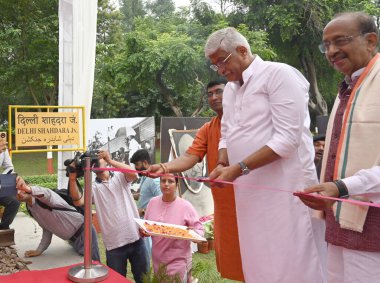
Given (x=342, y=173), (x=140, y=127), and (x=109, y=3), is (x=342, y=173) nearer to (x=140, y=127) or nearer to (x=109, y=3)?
(x=140, y=127)

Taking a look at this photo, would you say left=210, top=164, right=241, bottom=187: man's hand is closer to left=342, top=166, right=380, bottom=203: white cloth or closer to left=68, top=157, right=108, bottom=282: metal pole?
left=342, top=166, right=380, bottom=203: white cloth

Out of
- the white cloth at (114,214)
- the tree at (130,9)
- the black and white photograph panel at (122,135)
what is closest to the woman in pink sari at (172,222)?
the white cloth at (114,214)

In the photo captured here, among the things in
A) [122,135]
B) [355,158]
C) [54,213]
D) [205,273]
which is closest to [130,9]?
[122,135]

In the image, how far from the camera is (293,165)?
6.15 ft

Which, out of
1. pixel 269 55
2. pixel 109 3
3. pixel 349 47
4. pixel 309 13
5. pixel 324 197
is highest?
pixel 109 3

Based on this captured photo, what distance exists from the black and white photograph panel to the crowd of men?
5.23 meters

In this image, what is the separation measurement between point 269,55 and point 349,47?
13.2 meters

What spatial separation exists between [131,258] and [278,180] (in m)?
1.82

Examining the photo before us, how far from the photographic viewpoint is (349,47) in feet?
5.08

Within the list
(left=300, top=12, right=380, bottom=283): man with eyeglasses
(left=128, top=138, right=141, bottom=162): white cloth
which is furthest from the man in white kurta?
(left=128, top=138, right=141, bottom=162): white cloth

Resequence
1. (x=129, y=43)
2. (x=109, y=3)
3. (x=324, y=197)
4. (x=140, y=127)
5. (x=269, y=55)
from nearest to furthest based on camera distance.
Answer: (x=324, y=197) < (x=140, y=127) < (x=269, y=55) < (x=129, y=43) < (x=109, y=3)

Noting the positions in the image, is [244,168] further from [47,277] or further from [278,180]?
[47,277]

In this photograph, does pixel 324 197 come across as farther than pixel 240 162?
No

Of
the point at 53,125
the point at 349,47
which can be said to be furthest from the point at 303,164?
the point at 53,125
